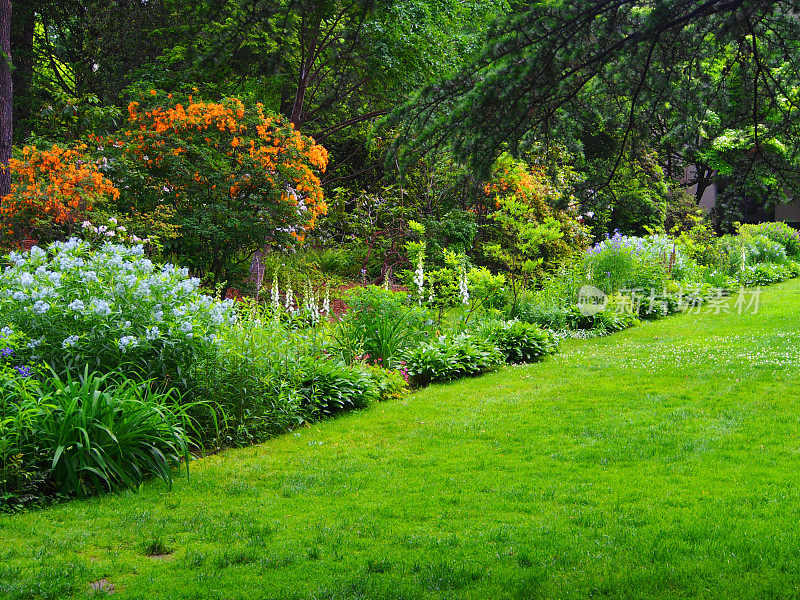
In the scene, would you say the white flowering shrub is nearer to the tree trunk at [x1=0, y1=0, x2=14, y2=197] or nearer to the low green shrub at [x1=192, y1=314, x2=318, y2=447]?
the low green shrub at [x1=192, y1=314, x2=318, y2=447]

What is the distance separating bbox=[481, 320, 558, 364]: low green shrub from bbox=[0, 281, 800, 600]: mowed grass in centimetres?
210

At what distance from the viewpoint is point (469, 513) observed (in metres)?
4.31

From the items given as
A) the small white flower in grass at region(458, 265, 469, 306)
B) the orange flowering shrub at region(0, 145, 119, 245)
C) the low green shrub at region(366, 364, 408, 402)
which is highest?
the orange flowering shrub at region(0, 145, 119, 245)

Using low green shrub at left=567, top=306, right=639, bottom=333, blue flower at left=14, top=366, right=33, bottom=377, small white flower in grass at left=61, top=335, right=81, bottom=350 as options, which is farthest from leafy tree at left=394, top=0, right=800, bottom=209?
low green shrub at left=567, top=306, right=639, bottom=333

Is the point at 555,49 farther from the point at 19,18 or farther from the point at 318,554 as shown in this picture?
the point at 19,18

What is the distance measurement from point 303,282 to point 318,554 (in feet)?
24.5

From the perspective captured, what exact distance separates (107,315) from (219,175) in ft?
15.8

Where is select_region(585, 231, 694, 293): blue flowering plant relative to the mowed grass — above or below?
above

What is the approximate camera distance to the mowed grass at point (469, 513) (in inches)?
134

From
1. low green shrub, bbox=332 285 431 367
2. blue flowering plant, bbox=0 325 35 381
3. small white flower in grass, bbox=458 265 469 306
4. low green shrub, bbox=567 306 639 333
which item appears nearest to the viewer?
blue flowering plant, bbox=0 325 35 381

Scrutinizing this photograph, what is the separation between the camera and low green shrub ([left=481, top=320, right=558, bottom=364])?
9195 mm

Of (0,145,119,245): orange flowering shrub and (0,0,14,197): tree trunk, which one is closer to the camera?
(0,145,119,245): orange flowering shrub

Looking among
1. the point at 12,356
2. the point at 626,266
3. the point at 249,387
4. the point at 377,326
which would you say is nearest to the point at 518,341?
the point at 377,326

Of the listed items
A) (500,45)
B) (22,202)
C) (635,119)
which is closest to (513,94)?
(500,45)
